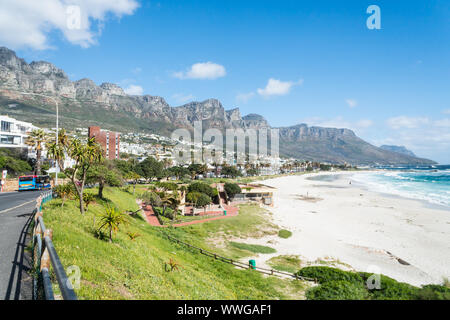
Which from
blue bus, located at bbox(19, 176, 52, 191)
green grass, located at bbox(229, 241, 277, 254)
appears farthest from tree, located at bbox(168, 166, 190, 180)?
green grass, located at bbox(229, 241, 277, 254)

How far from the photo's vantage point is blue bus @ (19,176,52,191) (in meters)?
32.7

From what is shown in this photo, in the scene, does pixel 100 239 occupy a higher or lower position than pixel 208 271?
higher

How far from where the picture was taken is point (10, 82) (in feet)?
600

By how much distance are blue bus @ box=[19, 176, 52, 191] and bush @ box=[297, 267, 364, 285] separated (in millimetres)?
38378

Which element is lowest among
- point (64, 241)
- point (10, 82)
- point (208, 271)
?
point (208, 271)

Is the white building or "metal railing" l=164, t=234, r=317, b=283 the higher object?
the white building

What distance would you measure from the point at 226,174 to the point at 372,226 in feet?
253

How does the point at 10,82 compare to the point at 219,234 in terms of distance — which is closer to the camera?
the point at 219,234

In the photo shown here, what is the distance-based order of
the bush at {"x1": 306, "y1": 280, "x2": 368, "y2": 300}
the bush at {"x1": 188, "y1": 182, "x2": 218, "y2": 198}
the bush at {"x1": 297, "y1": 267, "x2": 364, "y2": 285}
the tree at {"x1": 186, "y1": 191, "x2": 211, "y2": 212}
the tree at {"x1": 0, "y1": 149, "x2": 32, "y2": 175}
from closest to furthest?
the bush at {"x1": 306, "y1": 280, "x2": 368, "y2": 300} → the bush at {"x1": 297, "y1": 267, "x2": 364, "y2": 285} → the tree at {"x1": 186, "y1": 191, "x2": 211, "y2": 212} → the tree at {"x1": 0, "y1": 149, "x2": 32, "y2": 175} → the bush at {"x1": 188, "y1": 182, "x2": 218, "y2": 198}

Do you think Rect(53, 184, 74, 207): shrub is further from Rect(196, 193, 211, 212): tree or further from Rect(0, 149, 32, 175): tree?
Rect(0, 149, 32, 175): tree

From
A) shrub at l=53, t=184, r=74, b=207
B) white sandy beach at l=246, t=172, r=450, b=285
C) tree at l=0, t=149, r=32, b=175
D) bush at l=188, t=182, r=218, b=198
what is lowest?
white sandy beach at l=246, t=172, r=450, b=285
